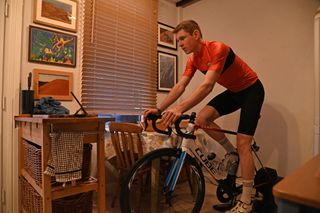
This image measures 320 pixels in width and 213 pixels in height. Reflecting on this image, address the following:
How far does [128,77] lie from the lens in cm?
264

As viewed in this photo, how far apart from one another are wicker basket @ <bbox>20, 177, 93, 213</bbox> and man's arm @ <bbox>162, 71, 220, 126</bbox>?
0.81 meters

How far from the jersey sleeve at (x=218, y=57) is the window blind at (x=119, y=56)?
1.32 metres

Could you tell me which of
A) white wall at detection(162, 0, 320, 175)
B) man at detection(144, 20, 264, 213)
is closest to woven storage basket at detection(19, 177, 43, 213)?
man at detection(144, 20, 264, 213)

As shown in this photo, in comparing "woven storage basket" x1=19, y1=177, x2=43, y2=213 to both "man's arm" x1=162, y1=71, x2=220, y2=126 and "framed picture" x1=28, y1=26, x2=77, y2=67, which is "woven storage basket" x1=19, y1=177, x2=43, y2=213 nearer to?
"man's arm" x1=162, y1=71, x2=220, y2=126

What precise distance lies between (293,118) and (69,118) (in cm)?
215

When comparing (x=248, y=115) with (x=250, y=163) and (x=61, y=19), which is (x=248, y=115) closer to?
(x=250, y=163)

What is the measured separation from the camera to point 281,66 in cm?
232

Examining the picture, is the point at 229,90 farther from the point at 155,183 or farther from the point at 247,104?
the point at 155,183

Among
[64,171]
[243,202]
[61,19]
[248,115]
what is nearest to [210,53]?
[248,115]

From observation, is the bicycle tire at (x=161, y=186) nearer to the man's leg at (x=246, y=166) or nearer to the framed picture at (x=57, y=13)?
the man's leg at (x=246, y=166)

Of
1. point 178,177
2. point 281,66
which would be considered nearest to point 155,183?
point 178,177

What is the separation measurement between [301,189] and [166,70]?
2.90 metres

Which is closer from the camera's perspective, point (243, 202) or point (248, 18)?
point (243, 202)

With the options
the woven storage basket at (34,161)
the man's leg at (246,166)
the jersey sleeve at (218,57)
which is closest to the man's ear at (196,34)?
the jersey sleeve at (218,57)
